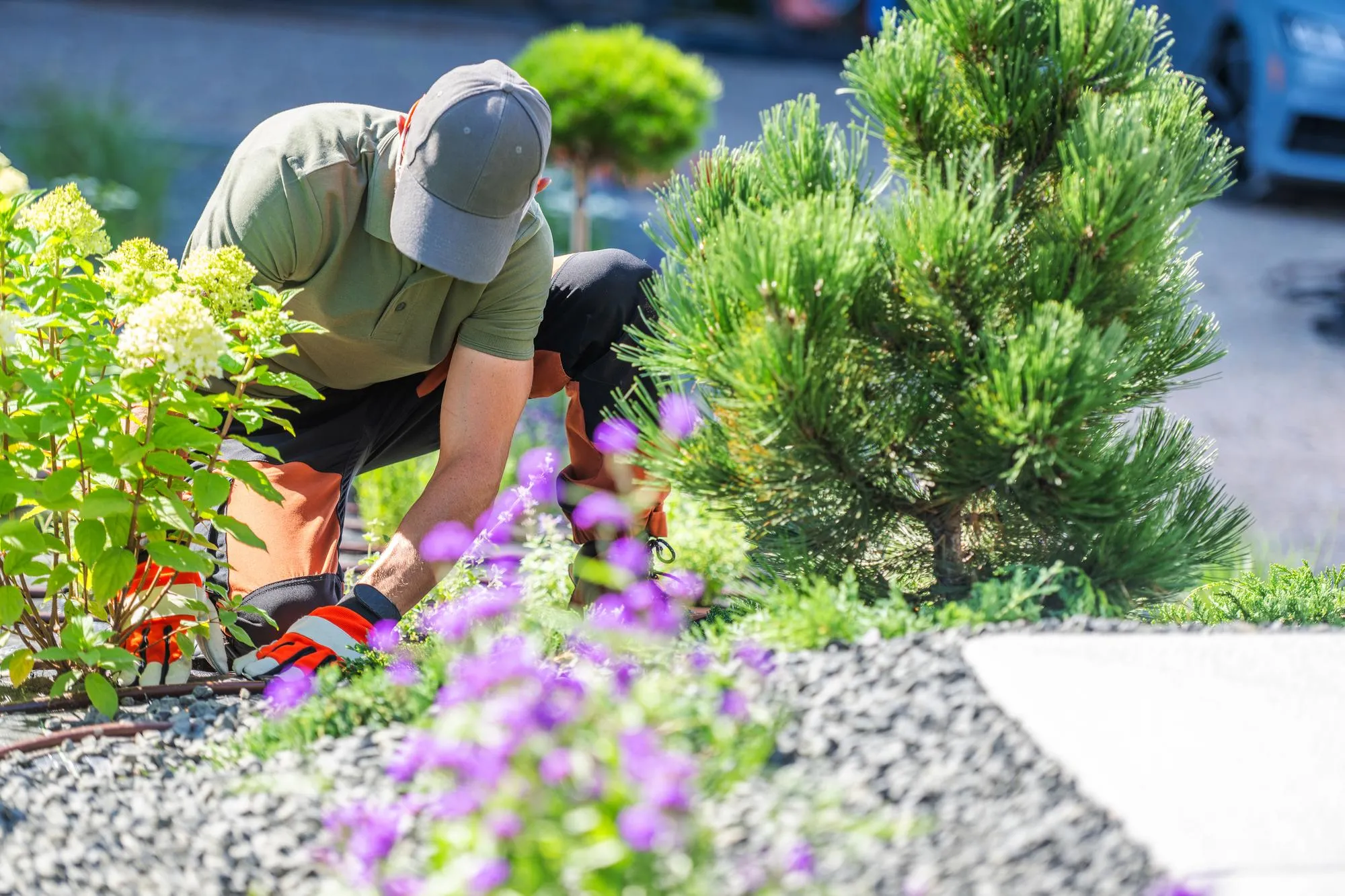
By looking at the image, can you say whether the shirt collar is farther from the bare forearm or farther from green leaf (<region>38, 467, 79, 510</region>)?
green leaf (<region>38, 467, 79, 510</region>)

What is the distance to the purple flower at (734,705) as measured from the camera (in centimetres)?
150

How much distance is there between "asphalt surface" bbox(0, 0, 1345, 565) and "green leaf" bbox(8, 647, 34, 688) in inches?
112

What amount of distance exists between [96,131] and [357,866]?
563cm

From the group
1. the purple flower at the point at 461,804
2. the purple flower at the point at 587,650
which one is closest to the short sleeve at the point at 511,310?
the purple flower at the point at 587,650

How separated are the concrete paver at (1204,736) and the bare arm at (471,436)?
1.15m

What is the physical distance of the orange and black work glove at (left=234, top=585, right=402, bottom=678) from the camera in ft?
7.30

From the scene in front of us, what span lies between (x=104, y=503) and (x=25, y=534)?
0.13 metres

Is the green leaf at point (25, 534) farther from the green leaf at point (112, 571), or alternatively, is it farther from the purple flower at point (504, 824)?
the purple flower at point (504, 824)

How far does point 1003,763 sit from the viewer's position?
154 centimetres

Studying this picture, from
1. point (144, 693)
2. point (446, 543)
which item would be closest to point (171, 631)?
Answer: point (144, 693)

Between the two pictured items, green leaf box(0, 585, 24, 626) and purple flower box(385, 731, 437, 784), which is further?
green leaf box(0, 585, 24, 626)

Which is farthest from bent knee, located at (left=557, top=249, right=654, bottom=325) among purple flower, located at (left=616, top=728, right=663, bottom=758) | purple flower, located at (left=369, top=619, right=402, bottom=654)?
purple flower, located at (left=616, top=728, right=663, bottom=758)

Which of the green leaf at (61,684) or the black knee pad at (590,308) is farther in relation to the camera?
the black knee pad at (590,308)

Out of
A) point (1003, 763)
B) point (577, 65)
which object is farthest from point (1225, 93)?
point (1003, 763)
